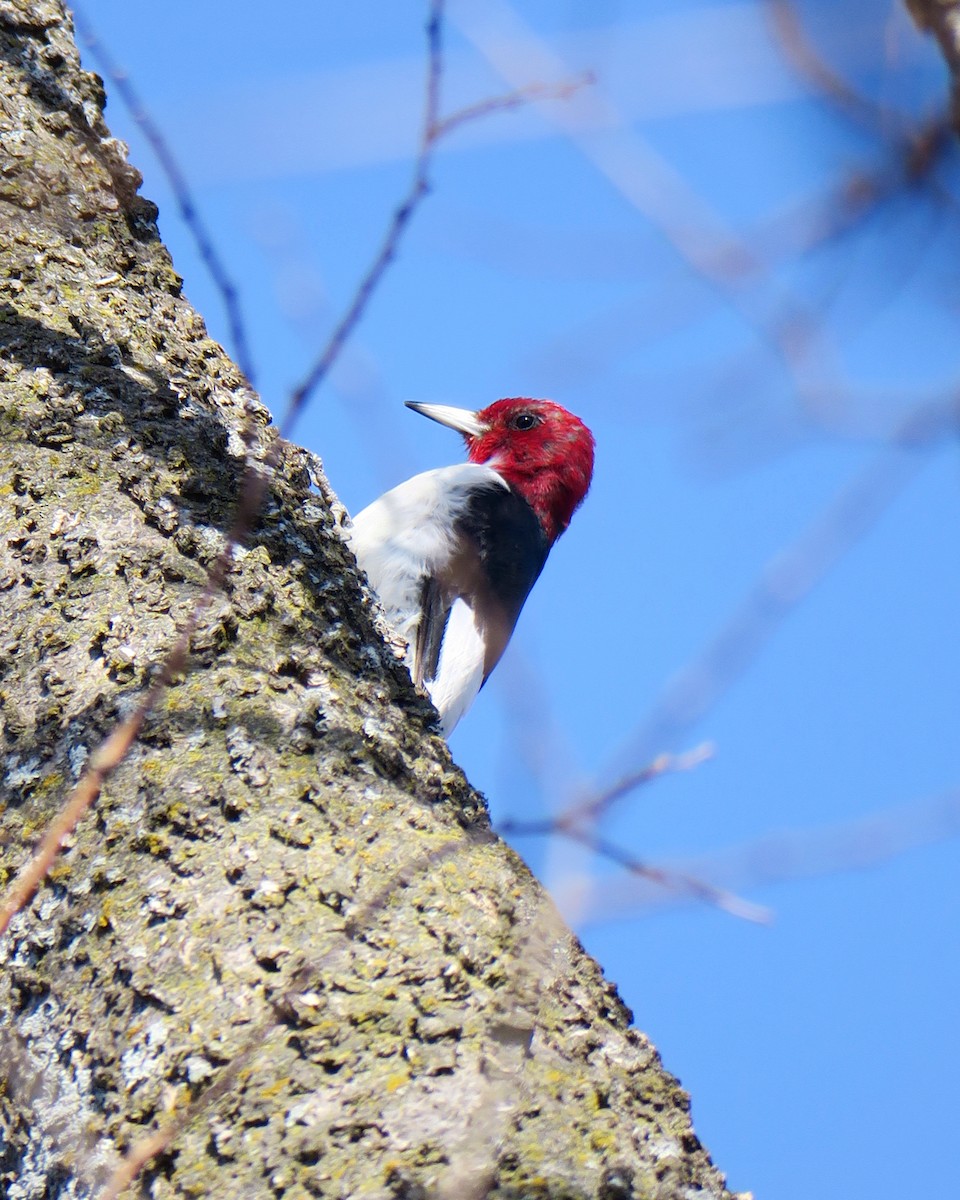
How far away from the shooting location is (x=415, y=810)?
1.47m

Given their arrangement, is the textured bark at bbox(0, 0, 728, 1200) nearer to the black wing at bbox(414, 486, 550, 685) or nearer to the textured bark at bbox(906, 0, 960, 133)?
the textured bark at bbox(906, 0, 960, 133)

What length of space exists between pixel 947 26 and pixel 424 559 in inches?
103

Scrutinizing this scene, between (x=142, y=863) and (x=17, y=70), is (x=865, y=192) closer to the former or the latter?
(x=142, y=863)

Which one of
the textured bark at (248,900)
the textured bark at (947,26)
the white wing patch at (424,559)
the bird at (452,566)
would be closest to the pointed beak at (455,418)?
the bird at (452,566)

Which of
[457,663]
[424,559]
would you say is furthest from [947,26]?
[457,663]

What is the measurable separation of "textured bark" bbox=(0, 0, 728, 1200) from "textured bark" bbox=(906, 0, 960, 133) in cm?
93

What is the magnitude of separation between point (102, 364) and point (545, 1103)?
4.38 ft

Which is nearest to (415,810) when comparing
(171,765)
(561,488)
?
(171,765)

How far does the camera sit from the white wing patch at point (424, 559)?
3.60 m

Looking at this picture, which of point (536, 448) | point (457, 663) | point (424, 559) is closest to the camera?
point (424, 559)

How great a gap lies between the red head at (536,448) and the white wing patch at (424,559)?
866 millimetres

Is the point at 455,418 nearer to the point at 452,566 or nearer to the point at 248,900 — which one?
the point at 452,566

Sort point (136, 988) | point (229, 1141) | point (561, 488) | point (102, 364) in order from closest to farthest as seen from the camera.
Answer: point (229, 1141)
point (136, 988)
point (102, 364)
point (561, 488)

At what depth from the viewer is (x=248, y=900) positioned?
4.25 feet
